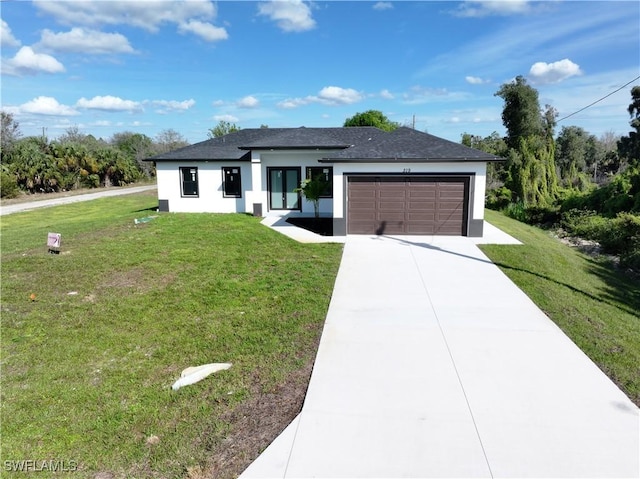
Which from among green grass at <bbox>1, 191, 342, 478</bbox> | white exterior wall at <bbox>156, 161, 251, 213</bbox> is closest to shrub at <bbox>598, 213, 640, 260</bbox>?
green grass at <bbox>1, 191, 342, 478</bbox>

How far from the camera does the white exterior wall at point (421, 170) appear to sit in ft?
45.3

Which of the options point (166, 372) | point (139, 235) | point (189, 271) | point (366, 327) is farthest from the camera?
point (139, 235)

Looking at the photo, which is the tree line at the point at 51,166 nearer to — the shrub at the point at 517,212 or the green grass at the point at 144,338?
the green grass at the point at 144,338

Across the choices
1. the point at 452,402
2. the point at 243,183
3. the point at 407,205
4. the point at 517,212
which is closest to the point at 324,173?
the point at 243,183

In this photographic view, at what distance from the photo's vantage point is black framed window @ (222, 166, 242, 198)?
19.6m

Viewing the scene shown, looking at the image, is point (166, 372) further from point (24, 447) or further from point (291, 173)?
point (291, 173)

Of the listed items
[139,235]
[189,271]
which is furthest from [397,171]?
[139,235]

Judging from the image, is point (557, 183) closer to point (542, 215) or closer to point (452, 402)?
point (542, 215)

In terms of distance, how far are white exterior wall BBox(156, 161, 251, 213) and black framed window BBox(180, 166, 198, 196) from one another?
0.47 feet

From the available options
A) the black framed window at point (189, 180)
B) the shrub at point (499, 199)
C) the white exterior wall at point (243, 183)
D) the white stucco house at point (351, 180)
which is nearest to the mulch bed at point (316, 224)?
Result: the white stucco house at point (351, 180)

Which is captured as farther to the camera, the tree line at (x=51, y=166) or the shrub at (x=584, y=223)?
the tree line at (x=51, y=166)

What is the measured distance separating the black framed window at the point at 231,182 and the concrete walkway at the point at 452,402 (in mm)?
12823

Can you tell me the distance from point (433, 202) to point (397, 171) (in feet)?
5.43

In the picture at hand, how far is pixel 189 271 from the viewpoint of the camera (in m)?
10.1
